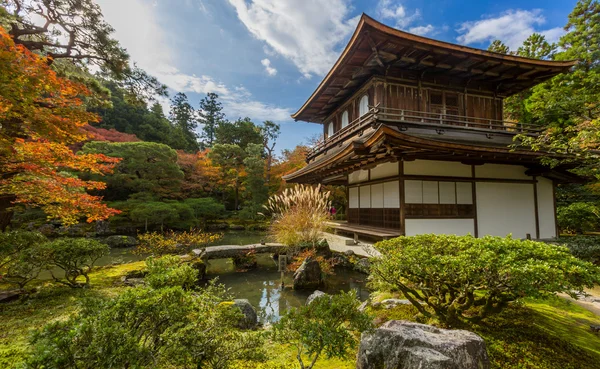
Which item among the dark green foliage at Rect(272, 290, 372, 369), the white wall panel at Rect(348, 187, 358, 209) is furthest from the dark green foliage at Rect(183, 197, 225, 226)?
the dark green foliage at Rect(272, 290, 372, 369)

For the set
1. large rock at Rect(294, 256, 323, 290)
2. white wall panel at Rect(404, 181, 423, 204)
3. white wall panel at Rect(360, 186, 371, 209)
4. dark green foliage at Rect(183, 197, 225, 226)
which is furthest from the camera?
dark green foliage at Rect(183, 197, 225, 226)

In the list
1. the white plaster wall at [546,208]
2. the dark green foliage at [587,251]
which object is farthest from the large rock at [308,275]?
the white plaster wall at [546,208]

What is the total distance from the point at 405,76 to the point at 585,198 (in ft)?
34.4

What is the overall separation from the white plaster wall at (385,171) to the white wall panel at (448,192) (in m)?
1.22

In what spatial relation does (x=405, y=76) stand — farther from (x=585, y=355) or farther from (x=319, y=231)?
(x=585, y=355)

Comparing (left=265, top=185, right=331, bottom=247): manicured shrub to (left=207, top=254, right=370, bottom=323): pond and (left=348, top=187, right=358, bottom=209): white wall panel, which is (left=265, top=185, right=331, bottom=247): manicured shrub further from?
(left=348, top=187, right=358, bottom=209): white wall panel

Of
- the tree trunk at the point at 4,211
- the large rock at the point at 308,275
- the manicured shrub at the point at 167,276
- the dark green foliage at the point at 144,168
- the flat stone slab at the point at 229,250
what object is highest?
the dark green foliage at the point at 144,168

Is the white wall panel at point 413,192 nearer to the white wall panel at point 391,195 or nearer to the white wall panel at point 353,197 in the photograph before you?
the white wall panel at point 391,195

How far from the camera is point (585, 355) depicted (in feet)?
6.62

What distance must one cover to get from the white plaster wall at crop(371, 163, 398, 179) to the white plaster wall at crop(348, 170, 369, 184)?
1.33ft

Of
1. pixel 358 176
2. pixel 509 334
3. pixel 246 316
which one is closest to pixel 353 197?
pixel 358 176

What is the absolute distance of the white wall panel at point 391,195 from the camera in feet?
20.8

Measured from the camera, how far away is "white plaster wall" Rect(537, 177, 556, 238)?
7.06 metres

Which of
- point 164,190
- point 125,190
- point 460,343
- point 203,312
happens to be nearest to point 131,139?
point 125,190
